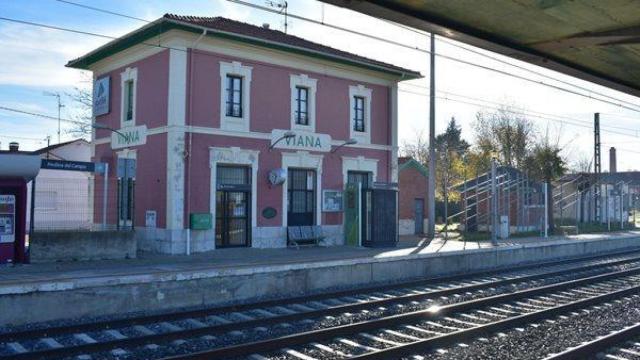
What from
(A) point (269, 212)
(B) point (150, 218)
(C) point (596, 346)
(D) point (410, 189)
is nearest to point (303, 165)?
(A) point (269, 212)

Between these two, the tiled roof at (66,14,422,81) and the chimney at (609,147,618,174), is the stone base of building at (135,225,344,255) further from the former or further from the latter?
the chimney at (609,147,618,174)

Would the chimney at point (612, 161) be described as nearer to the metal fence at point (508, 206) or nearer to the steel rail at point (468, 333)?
the metal fence at point (508, 206)

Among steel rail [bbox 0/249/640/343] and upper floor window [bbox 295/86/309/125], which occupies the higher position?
upper floor window [bbox 295/86/309/125]

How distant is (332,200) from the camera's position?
23203mm

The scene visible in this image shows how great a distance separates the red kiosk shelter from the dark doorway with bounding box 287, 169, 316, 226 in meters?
9.40

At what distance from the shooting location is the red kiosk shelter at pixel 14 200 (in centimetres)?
1452

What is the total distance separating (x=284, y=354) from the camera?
27.7ft

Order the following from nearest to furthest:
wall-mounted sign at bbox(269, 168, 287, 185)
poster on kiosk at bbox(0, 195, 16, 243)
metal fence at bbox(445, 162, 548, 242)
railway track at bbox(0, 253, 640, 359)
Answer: railway track at bbox(0, 253, 640, 359), poster on kiosk at bbox(0, 195, 16, 243), wall-mounted sign at bbox(269, 168, 287, 185), metal fence at bbox(445, 162, 548, 242)

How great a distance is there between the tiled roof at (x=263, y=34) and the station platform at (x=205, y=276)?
7259mm

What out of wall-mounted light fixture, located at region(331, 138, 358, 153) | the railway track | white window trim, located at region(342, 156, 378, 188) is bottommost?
the railway track

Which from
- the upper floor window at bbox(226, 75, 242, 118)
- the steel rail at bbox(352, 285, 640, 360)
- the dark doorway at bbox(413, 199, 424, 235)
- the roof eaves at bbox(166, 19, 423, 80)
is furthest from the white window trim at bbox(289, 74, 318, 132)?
the steel rail at bbox(352, 285, 640, 360)

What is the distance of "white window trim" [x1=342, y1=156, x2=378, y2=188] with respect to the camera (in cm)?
2378

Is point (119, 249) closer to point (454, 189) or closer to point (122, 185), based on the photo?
point (122, 185)

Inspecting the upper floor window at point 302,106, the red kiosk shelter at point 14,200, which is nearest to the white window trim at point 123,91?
the upper floor window at point 302,106
